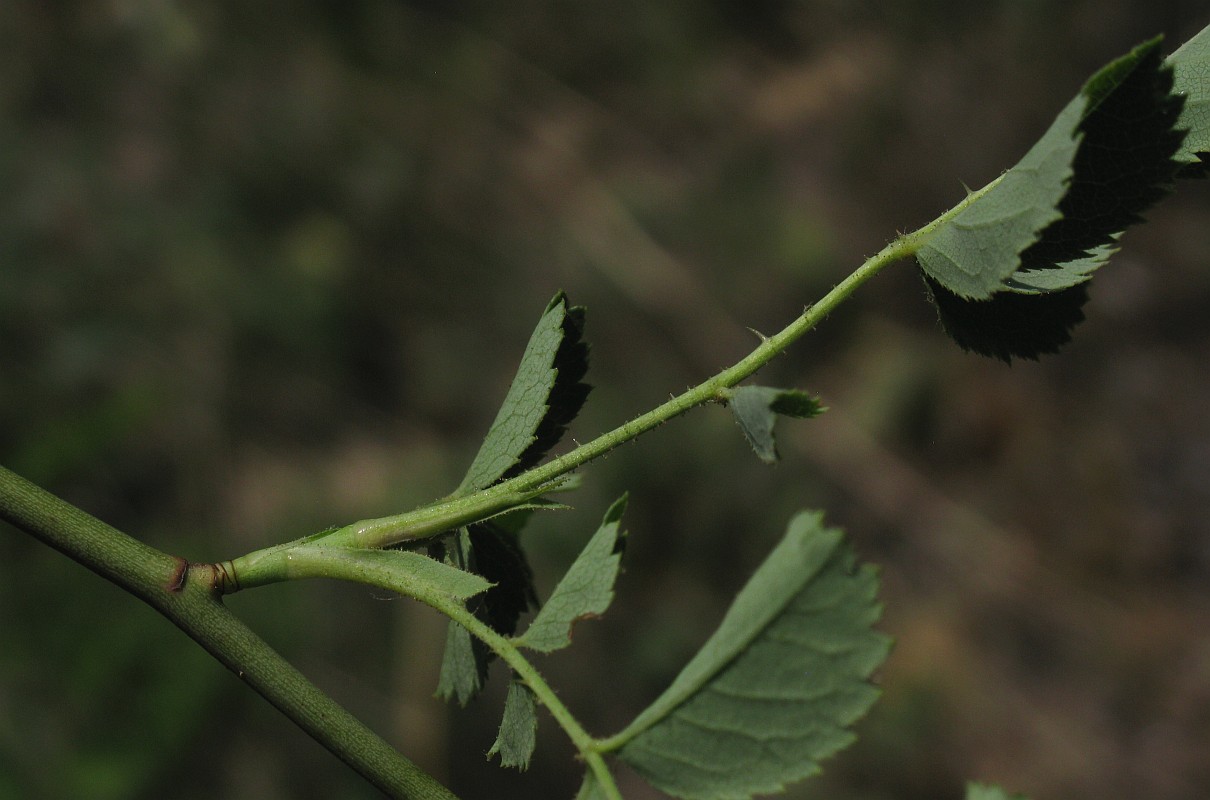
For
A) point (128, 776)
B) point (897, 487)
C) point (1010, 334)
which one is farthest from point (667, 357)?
point (1010, 334)

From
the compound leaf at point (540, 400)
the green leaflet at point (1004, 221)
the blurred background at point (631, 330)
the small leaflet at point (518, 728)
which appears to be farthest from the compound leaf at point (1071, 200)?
the blurred background at point (631, 330)

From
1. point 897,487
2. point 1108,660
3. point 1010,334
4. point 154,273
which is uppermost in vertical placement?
point 154,273

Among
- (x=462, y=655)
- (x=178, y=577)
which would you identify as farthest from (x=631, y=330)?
(x=178, y=577)

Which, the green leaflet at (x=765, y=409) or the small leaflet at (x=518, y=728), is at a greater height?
the green leaflet at (x=765, y=409)

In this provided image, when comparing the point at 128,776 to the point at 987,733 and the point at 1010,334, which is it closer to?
the point at 1010,334

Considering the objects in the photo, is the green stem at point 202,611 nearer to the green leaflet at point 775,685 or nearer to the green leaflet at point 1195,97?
the green leaflet at point 775,685

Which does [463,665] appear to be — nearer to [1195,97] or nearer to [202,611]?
Result: [202,611]
